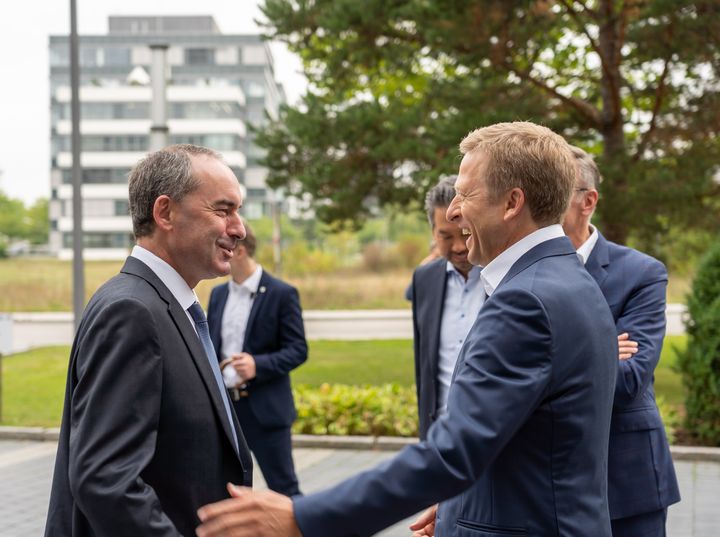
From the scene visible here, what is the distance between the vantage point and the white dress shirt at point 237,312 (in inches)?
223

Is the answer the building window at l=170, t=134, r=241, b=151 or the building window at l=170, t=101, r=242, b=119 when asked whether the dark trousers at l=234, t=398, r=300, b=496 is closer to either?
the building window at l=170, t=134, r=241, b=151

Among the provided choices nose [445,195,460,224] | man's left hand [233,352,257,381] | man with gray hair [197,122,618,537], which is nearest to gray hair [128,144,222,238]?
nose [445,195,460,224]

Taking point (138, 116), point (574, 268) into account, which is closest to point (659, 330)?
point (574, 268)

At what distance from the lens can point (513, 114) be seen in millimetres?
10742

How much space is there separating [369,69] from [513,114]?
298cm

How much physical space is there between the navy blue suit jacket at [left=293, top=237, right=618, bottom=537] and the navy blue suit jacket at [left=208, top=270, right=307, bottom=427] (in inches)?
135

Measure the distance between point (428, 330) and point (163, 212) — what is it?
97.1 inches

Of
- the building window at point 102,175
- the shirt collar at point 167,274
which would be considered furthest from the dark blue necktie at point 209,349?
the building window at point 102,175

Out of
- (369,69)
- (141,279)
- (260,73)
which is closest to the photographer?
(141,279)

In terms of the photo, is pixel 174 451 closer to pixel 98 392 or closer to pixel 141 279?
pixel 98 392

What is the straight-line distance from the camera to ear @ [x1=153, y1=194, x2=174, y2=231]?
2.50 m

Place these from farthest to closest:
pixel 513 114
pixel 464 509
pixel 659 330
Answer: pixel 513 114 < pixel 659 330 < pixel 464 509

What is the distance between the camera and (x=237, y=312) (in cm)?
573

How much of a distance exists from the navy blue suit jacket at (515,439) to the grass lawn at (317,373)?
7.89 m
